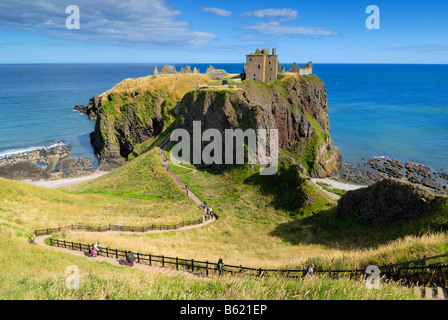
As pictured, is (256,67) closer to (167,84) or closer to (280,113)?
(280,113)

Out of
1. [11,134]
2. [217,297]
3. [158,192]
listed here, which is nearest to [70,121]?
[11,134]

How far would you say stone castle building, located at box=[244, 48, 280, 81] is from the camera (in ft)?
239

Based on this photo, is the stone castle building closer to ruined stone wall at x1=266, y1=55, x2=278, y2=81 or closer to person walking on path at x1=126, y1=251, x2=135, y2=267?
ruined stone wall at x1=266, y1=55, x2=278, y2=81

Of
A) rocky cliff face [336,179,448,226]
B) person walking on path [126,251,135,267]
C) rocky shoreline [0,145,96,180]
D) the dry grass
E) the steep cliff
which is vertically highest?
the dry grass

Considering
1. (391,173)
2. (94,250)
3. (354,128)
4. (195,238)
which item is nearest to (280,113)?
(391,173)

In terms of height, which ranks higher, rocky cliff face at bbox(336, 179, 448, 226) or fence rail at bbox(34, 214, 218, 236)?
rocky cliff face at bbox(336, 179, 448, 226)

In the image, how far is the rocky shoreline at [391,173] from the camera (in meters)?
65.8

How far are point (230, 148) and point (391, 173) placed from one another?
45.1 meters

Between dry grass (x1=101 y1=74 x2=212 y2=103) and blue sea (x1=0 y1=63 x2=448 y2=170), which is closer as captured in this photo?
blue sea (x1=0 y1=63 x2=448 y2=170)

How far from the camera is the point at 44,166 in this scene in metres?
79.9

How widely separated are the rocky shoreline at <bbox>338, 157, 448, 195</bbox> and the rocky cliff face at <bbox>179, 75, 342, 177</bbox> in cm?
482

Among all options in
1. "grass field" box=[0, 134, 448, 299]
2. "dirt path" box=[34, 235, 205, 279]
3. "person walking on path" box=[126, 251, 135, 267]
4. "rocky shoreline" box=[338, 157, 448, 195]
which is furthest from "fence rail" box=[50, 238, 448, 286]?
"rocky shoreline" box=[338, 157, 448, 195]

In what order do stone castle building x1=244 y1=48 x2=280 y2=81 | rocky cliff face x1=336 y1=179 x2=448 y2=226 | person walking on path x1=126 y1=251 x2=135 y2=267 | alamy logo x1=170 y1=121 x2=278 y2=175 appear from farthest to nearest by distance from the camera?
stone castle building x1=244 y1=48 x2=280 y2=81
alamy logo x1=170 y1=121 x2=278 y2=175
rocky cliff face x1=336 y1=179 x2=448 y2=226
person walking on path x1=126 y1=251 x2=135 y2=267
